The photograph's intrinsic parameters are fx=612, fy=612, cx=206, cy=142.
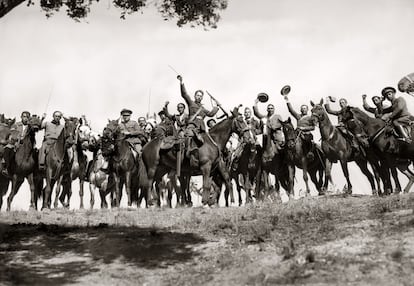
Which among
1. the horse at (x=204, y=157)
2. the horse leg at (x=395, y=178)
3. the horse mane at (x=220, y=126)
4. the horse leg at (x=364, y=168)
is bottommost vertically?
the horse leg at (x=395, y=178)

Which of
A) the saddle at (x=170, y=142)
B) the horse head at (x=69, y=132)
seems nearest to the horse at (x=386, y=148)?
the saddle at (x=170, y=142)

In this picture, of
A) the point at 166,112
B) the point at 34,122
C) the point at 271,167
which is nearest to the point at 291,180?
the point at 271,167

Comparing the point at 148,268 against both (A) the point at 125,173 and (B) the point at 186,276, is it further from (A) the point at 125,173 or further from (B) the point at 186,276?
(A) the point at 125,173

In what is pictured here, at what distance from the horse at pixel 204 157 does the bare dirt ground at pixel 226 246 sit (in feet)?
8.28

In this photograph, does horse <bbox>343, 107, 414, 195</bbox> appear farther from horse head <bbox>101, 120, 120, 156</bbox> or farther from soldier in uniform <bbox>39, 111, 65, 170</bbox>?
soldier in uniform <bbox>39, 111, 65, 170</bbox>

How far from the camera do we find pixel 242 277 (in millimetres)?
11602

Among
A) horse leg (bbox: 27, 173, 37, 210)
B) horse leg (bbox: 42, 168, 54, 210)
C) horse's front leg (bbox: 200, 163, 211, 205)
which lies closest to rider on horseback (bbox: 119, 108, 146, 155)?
horse leg (bbox: 42, 168, 54, 210)

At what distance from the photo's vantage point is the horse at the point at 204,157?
810 inches

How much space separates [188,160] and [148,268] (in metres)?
8.48

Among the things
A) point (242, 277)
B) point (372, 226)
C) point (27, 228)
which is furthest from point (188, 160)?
point (242, 277)

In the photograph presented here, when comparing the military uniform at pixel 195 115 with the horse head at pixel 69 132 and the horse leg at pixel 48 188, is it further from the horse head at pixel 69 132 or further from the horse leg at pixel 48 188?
the horse leg at pixel 48 188

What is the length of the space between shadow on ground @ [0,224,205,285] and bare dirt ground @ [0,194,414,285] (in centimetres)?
2

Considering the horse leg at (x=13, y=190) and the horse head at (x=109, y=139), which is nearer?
the horse leg at (x=13, y=190)

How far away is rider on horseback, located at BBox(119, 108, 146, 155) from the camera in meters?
23.1
